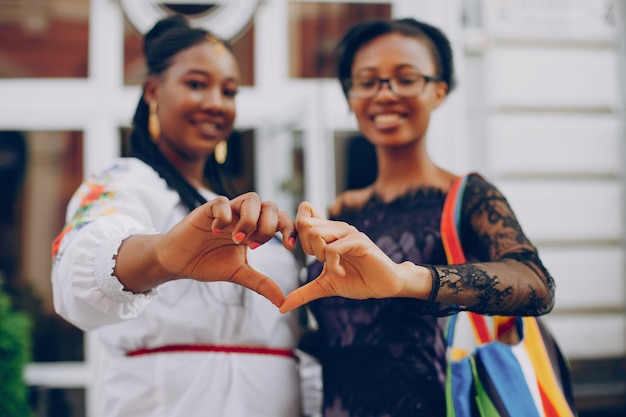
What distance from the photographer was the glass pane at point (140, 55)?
4.14 meters

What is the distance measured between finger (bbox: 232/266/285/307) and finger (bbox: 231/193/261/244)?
136 mm

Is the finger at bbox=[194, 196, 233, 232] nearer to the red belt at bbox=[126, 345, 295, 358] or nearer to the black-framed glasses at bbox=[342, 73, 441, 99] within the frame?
the red belt at bbox=[126, 345, 295, 358]

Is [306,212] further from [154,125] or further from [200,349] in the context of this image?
A: [154,125]

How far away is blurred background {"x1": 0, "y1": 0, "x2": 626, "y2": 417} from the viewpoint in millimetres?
3957

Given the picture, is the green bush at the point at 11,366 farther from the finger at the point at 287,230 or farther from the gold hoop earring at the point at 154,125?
the finger at the point at 287,230

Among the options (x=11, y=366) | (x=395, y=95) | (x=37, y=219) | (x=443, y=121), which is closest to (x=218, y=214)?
(x=395, y=95)

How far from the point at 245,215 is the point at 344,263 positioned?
0.79 feet

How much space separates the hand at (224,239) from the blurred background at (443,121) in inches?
99.9

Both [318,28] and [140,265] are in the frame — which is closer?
[140,265]

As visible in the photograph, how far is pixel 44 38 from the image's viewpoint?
4.35 metres

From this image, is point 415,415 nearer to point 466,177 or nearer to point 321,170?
point 466,177

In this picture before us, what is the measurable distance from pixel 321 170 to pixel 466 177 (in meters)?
1.96

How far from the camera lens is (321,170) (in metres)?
3.65

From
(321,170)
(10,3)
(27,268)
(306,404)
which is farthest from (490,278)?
(10,3)
